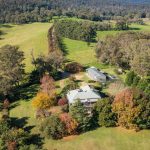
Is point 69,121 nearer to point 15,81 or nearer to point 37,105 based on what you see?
point 37,105

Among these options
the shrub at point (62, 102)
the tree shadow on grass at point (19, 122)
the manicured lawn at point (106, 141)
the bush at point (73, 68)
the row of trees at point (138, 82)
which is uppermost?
the row of trees at point (138, 82)

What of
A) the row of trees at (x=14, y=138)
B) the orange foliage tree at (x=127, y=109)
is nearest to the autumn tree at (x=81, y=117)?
the orange foliage tree at (x=127, y=109)

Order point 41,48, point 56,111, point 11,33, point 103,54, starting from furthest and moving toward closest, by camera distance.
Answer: point 11,33, point 41,48, point 103,54, point 56,111

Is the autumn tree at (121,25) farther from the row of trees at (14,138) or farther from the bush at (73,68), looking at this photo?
the row of trees at (14,138)

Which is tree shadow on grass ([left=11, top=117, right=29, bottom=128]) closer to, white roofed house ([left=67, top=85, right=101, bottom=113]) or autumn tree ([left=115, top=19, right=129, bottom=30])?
white roofed house ([left=67, top=85, right=101, bottom=113])

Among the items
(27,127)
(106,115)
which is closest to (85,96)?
(106,115)

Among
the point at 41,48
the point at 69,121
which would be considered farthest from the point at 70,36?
the point at 69,121
